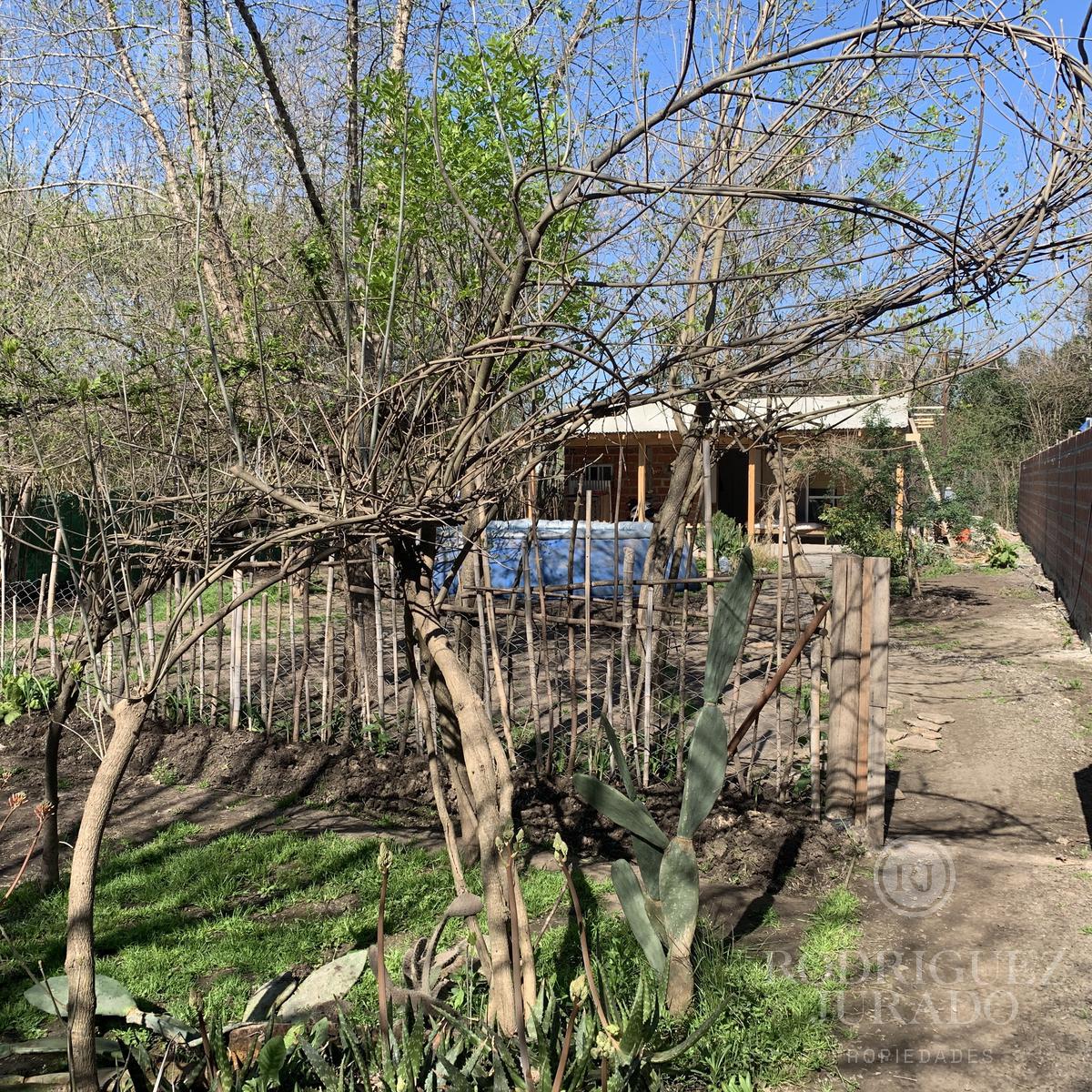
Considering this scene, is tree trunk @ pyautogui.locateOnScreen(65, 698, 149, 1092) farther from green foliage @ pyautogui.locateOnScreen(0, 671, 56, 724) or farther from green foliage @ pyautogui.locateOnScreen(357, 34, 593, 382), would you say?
green foliage @ pyautogui.locateOnScreen(0, 671, 56, 724)

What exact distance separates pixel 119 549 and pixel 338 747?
3.02 meters

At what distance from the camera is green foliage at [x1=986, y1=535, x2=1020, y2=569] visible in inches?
658

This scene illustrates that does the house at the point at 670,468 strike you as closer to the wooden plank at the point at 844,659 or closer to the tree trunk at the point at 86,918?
the wooden plank at the point at 844,659

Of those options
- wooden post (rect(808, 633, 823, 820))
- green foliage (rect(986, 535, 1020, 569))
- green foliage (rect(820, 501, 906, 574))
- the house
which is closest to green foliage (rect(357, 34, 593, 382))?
wooden post (rect(808, 633, 823, 820))

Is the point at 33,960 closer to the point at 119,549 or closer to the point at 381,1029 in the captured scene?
the point at 119,549

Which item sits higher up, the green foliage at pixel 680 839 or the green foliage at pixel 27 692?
the green foliage at pixel 680 839

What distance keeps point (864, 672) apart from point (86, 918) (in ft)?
11.2

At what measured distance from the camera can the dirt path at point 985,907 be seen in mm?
2766

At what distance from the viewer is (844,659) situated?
4.26m

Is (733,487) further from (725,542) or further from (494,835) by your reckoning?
(494,835)

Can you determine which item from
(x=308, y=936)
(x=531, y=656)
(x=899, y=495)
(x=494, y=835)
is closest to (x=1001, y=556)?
(x=899, y=495)

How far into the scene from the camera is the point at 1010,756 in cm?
581

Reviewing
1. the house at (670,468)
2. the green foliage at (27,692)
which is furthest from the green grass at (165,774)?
the house at (670,468)

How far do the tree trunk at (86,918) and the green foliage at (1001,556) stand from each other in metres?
17.5
